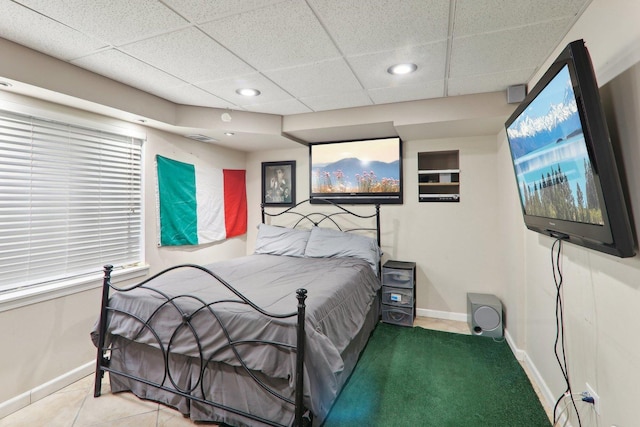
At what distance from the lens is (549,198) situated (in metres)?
1.71

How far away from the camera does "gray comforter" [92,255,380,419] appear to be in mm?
1630

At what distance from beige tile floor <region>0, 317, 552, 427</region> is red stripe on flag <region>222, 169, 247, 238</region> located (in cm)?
239

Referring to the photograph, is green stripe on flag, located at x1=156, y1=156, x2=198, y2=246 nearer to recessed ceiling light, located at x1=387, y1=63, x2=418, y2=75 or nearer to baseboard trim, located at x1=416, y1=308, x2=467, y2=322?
recessed ceiling light, located at x1=387, y1=63, x2=418, y2=75

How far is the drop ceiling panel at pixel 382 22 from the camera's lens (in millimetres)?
1561

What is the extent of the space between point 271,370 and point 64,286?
6.43ft

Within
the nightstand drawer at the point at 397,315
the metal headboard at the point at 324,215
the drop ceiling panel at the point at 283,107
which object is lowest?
the nightstand drawer at the point at 397,315

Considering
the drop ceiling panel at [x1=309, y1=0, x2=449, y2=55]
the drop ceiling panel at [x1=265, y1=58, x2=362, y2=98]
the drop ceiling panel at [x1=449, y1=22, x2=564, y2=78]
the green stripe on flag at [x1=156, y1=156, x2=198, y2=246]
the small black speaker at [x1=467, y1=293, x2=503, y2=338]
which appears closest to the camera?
the drop ceiling panel at [x1=309, y1=0, x2=449, y2=55]

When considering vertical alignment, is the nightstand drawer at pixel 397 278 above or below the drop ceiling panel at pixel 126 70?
below

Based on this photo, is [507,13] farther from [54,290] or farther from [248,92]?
[54,290]

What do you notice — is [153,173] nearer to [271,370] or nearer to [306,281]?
[306,281]

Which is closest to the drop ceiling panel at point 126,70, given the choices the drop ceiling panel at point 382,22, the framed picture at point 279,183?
the drop ceiling panel at point 382,22

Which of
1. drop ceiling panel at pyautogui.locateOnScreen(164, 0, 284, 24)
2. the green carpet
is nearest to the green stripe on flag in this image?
drop ceiling panel at pyautogui.locateOnScreen(164, 0, 284, 24)

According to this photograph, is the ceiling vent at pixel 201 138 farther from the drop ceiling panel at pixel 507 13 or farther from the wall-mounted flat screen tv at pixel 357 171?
the drop ceiling panel at pixel 507 13

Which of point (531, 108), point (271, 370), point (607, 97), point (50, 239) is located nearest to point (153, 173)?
point (50, 239)
